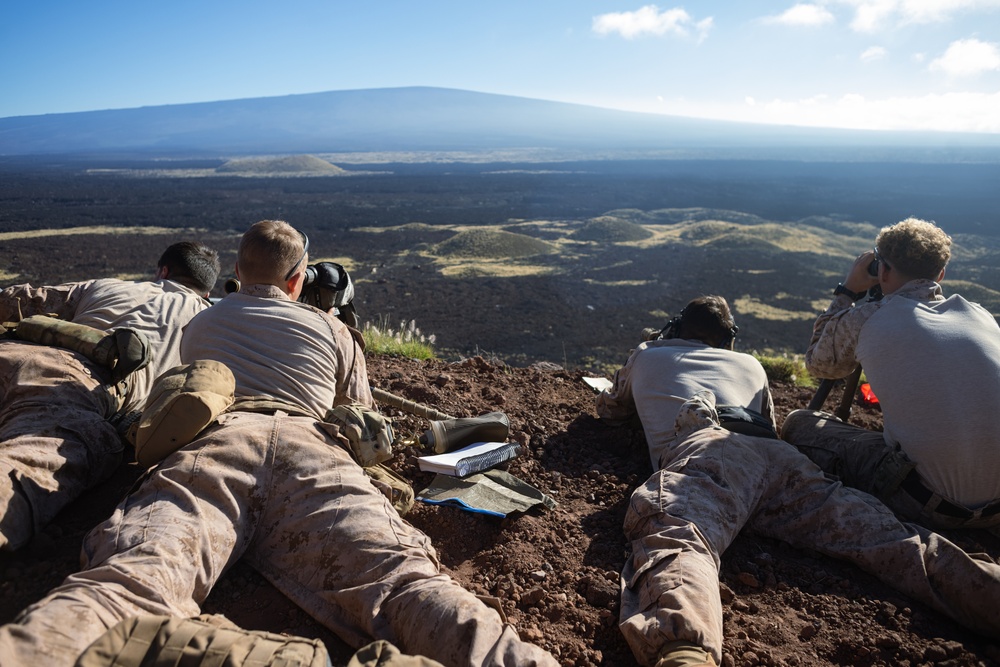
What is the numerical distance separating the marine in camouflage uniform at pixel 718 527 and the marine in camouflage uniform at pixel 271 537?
527 mm

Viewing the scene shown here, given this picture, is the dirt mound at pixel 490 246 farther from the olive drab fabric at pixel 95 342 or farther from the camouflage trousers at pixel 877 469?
the camouflage trousers at pixel 877 469

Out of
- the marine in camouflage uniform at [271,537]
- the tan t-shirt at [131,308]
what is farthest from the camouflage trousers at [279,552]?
the tan t-shirt at [131,308]

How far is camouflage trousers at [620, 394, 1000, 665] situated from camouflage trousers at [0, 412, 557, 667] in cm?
56

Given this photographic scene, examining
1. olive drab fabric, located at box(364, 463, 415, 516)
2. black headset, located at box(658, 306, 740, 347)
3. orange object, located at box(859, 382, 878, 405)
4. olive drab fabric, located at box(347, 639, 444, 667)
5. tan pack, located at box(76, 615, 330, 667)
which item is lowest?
orange object, located at box(859, 382, 878, 405)

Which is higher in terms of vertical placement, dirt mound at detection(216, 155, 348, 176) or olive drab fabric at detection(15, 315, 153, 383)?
olive drab fabric at detection(15, 315, 153, 383)

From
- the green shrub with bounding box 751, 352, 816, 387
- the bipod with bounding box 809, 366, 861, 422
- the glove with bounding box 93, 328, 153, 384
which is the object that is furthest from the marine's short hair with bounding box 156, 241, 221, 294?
the green shrub with bounding box 751, 352, 816, 387

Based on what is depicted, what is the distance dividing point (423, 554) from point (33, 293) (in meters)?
2.90

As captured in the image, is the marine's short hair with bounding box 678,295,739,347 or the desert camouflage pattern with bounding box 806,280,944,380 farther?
the marine's short hair with bounding box 678,295,739,347

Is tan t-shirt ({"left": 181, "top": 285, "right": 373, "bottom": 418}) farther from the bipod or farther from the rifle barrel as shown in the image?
the bipod

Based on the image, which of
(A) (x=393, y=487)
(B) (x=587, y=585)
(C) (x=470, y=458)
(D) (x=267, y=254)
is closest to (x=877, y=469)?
(B) (x=587, y=585)

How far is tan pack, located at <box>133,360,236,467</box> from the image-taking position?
2.48m

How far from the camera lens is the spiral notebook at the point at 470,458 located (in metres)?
3.59

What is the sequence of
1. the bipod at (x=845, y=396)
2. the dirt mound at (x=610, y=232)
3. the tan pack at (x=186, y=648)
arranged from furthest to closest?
the dirt mound at (x=610, y=232), the bipod at (x=845, y=396), the tan pack at (x=186, y=648)

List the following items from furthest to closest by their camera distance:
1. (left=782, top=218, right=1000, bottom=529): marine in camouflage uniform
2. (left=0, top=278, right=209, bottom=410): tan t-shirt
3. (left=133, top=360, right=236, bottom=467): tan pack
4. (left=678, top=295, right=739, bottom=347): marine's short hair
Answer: (left=678, top=295, right=739, bottom=347): marine's short hair < (left=0, top=278, right=209, bottom=410): tan t-shirt < (left=782, top=218, right=1000, bottom=529): marine in camouflage uniform < (left=133, top=360, right=236, bottom=467): tan pack
